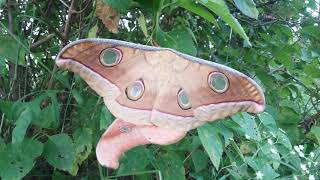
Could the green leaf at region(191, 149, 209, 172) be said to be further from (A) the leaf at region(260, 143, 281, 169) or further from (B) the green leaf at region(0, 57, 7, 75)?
(B) the green leaf at region(0, 57, 7, 75)

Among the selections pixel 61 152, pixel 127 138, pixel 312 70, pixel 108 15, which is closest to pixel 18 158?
pixel 61 152

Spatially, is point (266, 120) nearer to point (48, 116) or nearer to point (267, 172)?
point (267, 172)

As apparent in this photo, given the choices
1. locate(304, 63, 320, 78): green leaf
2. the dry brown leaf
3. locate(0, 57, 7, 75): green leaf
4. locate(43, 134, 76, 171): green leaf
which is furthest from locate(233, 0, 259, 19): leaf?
locate(304, 63, 320, 78): green leaf

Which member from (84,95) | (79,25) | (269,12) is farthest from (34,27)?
(269,12)

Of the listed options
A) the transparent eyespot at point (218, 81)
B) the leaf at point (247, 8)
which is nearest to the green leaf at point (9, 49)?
the leaf at point (247, 8)

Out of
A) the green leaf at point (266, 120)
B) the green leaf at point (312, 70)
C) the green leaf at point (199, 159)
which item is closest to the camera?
the green leaf at point (199, 159)

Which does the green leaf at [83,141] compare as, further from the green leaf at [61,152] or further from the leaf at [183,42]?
the leaf at [183,42]
